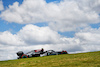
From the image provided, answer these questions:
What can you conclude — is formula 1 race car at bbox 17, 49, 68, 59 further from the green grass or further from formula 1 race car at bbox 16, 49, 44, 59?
the green grass

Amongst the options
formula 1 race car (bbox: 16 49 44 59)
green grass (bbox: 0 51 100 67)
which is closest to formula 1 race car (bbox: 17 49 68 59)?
formula 1 race car (bbox: 16 49 44 59)

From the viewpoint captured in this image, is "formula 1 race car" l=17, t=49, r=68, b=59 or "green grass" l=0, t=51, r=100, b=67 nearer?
"green grass" l=0, t=51, r=100, b=67

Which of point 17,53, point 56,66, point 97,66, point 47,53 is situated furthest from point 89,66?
point 17,53

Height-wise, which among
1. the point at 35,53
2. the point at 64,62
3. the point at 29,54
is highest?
the point at 35,53

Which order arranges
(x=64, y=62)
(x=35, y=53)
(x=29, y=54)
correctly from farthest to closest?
(x=35, y=53), (x=29, y=54), (x=64, y=62)

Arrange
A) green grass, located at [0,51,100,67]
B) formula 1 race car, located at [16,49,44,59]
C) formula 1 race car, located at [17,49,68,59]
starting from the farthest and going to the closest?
formula 1 race car, located at [17,49,68,59]
formula 1 race car, located at [16,49,44,59]
green grass, located at [0,51,100,67]

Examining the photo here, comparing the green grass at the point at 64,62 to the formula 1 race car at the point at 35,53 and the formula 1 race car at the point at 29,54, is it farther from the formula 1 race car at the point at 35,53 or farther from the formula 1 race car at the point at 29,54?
the formula 1 race car at the point at 35,53

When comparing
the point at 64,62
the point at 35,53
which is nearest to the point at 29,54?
the point at 35,53

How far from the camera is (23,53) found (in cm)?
4294

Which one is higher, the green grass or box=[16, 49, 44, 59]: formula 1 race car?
box=[16, 49, 44, 59]: formula 1 race car

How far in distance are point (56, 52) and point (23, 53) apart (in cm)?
1068

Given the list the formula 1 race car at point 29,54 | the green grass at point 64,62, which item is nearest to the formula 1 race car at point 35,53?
the formula 1 race car at point 29,54

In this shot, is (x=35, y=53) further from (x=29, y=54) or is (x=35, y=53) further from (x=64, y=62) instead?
(x=64, y=62)

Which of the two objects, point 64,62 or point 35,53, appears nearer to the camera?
point 64,62
